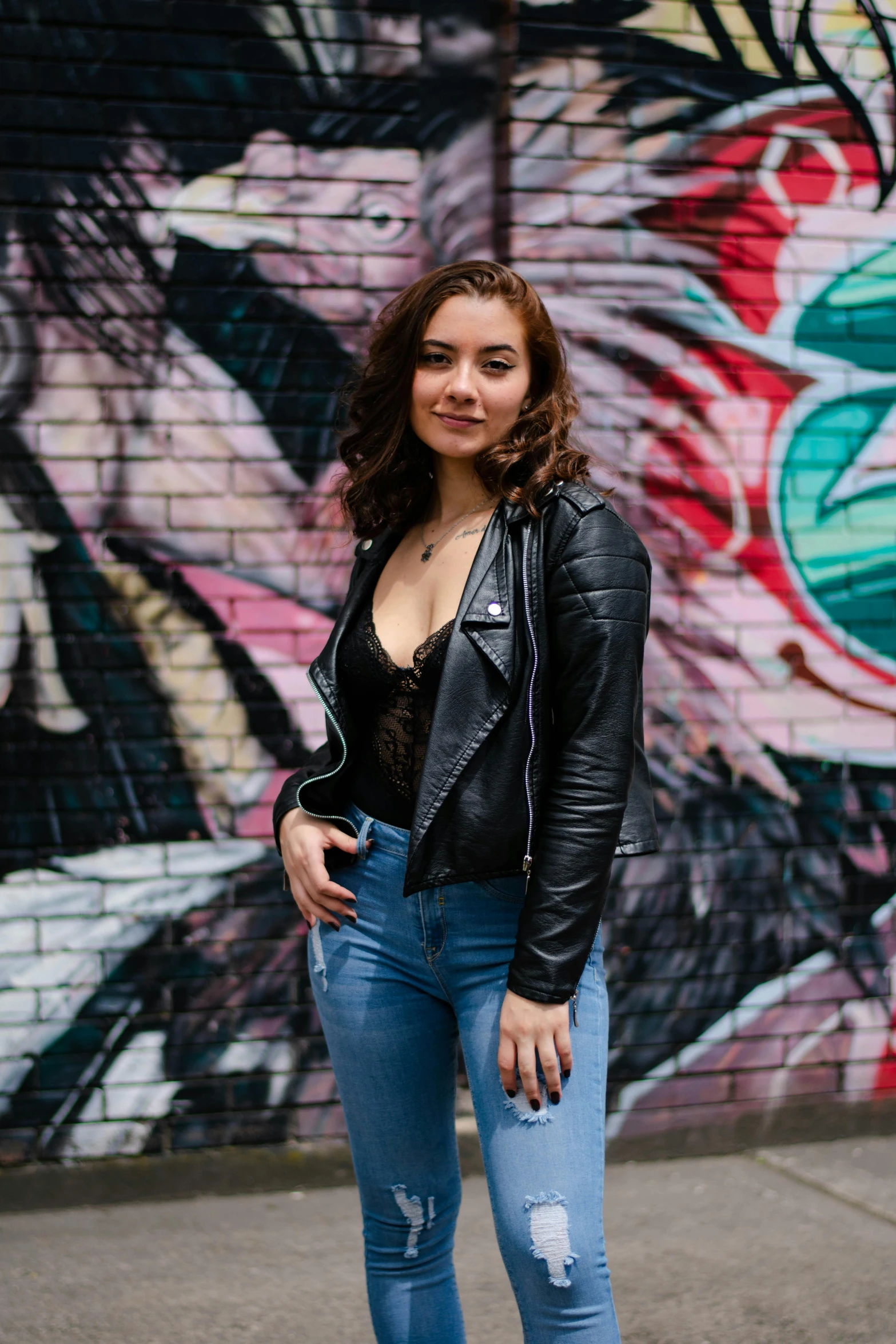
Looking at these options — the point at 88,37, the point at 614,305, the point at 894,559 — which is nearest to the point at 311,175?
the point at 88,37

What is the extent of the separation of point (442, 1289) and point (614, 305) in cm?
292

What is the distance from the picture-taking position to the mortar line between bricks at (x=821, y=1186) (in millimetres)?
3551

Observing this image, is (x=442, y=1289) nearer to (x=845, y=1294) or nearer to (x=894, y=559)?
(x=845, y=1294)

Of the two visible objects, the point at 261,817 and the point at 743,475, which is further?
the point at 743,475

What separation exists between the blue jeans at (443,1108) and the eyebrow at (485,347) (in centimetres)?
79

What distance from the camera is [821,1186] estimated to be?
148 inches

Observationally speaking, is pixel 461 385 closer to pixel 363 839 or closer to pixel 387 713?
pixel 387 713

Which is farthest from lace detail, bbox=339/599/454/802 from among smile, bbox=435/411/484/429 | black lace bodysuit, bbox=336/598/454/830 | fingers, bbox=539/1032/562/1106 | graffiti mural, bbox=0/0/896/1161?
graffiti mural, bbox=0/0/896/1161

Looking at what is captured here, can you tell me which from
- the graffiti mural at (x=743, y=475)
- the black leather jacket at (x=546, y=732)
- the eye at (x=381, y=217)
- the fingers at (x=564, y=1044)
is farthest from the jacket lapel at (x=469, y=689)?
the eye at (x=381, y=217)

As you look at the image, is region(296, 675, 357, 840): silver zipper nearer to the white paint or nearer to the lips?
the lips

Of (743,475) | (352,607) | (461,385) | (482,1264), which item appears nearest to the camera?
(461,385)

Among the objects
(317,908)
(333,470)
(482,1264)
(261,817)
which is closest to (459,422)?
(317,908)

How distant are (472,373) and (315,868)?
855 millimetres

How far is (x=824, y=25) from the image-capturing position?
13.3ft
